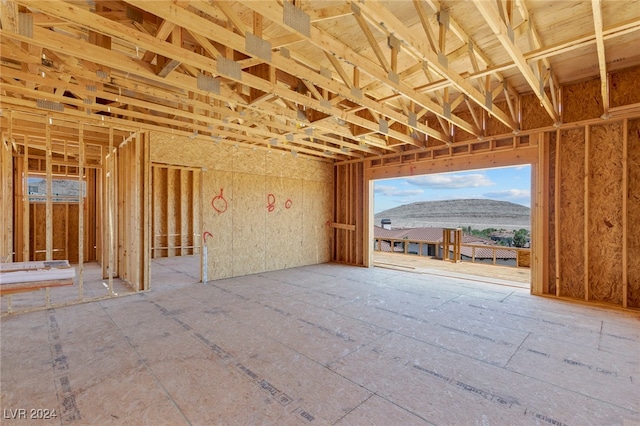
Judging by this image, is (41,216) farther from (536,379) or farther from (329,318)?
(536,379)

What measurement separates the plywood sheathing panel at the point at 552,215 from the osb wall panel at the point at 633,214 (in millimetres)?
991

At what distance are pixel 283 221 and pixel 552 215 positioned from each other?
620 centimetres

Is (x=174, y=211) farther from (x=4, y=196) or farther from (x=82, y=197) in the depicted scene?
(x=82, y=197)

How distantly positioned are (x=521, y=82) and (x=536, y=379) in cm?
507

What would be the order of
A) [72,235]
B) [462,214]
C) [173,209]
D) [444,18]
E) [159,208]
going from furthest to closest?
1. [462,214]
2. [173,209]
3. [159,208]
4. [72,235]
5. [444,18]

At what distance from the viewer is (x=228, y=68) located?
306cm

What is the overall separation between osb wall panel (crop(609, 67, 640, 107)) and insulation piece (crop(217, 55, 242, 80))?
247 inches

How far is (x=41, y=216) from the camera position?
8562mm

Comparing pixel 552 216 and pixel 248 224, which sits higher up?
pixel 552 216

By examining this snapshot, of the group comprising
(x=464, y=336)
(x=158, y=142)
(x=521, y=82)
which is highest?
(x=521, y=82)

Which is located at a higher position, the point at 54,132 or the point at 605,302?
the point at 54,132

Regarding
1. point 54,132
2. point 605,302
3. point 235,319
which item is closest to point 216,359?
point 235,319

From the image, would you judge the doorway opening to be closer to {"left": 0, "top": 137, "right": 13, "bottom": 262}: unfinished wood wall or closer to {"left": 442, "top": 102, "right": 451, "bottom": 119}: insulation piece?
{"left": 0, "top": 137, "right": 13, "bottom": 262}: unfinished wood wall

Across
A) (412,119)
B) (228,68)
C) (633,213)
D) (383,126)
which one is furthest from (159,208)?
(633,213)
